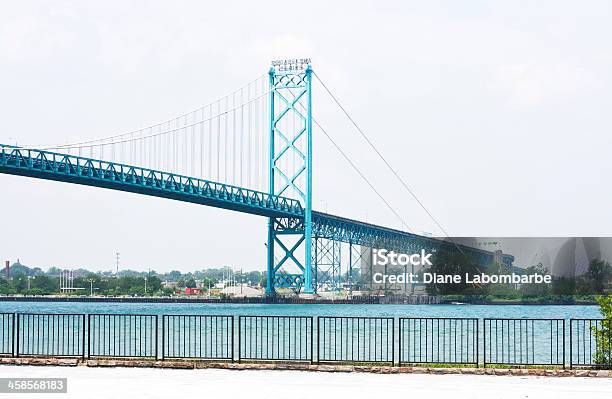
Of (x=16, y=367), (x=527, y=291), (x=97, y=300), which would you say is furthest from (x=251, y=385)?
(x=97, y=300)

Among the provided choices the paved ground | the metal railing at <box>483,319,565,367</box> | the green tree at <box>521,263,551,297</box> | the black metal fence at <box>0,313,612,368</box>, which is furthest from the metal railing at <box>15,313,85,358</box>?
the green tree at <box>521,263,551,297</box>

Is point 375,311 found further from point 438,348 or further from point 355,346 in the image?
point 438,348

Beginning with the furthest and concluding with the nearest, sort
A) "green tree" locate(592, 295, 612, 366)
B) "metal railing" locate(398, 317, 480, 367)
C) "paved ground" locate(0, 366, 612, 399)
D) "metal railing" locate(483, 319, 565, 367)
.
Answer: "metal railing" locate(483, 319, 565, 367), "metal railing" locate(398, 317, 480, 367), "green tree" locate(592, 295, 612, 366), "paved ground" locate(0, 366, 612, 399)

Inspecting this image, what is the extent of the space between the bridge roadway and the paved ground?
5256 cm

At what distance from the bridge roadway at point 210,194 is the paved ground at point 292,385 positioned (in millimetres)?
52564

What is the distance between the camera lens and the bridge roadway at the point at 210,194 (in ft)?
235

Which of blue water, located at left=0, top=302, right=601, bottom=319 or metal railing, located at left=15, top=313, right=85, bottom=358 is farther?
blue water, located at left=0, top=302, right=601, bottom=319

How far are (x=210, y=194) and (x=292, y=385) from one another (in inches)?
2626

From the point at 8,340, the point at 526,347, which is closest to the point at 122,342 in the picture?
the point at 526,347

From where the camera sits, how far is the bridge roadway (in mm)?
71625

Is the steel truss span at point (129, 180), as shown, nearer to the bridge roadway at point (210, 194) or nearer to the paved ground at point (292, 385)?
the bridge roadway at point (210, 194)

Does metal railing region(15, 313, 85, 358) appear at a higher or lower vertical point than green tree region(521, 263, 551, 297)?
higher

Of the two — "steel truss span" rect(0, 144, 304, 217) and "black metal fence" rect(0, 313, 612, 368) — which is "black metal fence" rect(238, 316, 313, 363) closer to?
"black metal fence" rect(0, 313, 612, 368)

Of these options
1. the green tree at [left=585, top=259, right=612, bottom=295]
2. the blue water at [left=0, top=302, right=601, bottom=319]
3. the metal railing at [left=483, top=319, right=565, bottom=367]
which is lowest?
the blue water at [left=0, top=302, right=601, bottom=319]
